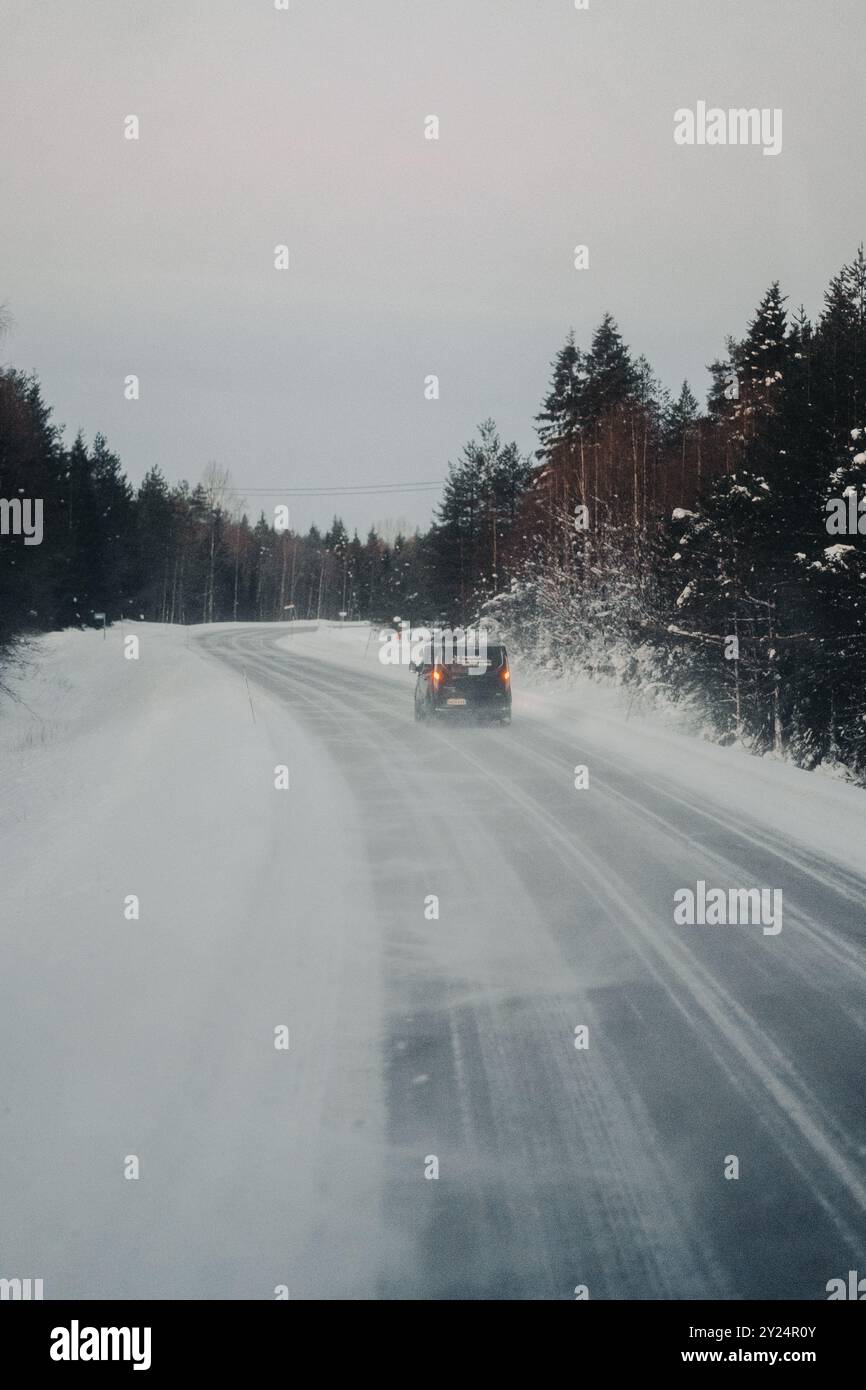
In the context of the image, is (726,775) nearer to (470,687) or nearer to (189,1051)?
(470,687)

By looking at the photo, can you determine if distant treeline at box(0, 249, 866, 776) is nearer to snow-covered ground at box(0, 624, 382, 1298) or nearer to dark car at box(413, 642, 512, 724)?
dark car at box(413, 642, 512, 724)

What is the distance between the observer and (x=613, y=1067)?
507 cm

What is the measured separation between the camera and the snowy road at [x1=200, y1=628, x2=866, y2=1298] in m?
3.66

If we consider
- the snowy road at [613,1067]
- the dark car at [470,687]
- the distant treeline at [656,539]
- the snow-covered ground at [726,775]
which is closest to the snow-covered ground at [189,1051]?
the snowy road at [613,1067]

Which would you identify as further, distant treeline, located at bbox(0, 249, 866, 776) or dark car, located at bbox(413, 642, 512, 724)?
dark car, located at bbox(413, 642, 512, 724)

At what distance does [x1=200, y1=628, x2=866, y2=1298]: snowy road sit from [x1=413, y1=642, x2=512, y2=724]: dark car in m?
9.04

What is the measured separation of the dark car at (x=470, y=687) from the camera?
19.5 metres

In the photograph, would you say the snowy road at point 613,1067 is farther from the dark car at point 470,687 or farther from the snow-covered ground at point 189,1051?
the dark car at point 470,687

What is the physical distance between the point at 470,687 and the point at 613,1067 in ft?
48.0

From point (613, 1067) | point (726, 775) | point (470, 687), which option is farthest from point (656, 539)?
point (613, 1067)

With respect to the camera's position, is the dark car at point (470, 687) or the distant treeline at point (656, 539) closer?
the distant treeline at point (656, 539)

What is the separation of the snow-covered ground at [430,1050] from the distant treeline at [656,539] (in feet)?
21.1

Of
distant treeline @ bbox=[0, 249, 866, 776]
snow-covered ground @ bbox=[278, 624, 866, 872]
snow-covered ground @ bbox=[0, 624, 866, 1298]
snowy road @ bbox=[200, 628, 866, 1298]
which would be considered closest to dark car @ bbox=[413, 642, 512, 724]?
snow-covered ground @ bbox=[278, 624, 866, 872]
